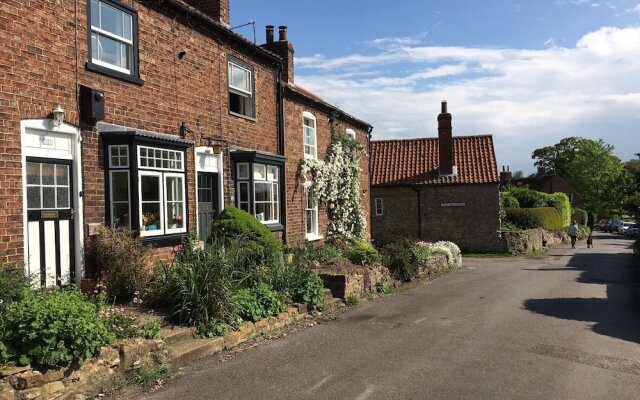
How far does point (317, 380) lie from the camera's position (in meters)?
6.65

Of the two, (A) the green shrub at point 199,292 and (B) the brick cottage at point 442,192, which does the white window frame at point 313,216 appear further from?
(B) the brick cottage at point 442,192

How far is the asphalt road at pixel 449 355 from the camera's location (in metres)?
6.29

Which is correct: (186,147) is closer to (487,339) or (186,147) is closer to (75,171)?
(75,171)

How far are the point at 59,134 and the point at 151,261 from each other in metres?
2.83

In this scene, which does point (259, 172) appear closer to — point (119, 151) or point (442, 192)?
point (119, 151)

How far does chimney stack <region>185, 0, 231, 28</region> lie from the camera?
14562 millimetres

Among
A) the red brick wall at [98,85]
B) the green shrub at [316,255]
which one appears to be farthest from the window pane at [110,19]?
the green shrub at [316,255]

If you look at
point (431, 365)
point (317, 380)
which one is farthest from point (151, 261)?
point (431, 365)

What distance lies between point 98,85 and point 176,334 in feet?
15.5

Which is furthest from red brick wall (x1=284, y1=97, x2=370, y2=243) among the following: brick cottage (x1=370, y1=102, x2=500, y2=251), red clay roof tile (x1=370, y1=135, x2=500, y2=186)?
red clay roof tile (x1=370, y1=135, x2=500, y2=186)

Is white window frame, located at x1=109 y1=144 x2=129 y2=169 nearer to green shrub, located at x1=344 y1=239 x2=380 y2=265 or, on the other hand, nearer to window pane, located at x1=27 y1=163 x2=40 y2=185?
window pane, located at x1=27 y1=163 x2=40 y2=185

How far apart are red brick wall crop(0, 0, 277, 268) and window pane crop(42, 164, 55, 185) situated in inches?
20.3

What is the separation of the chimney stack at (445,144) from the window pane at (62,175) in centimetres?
2568

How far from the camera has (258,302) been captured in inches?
368
